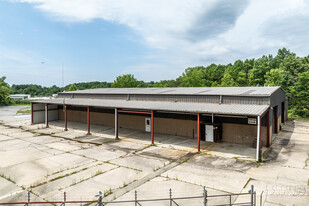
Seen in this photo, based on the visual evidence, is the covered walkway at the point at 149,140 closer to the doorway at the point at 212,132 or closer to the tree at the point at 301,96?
the doorway at the point at 212,132

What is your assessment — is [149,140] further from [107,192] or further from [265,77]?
[265,77]

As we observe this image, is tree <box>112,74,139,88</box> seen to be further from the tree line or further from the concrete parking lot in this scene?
the concrete parking lot

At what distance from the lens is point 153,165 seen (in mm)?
13414

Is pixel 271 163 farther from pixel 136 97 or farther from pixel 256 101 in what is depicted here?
pixel 136 97

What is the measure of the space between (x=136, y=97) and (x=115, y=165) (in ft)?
43.5

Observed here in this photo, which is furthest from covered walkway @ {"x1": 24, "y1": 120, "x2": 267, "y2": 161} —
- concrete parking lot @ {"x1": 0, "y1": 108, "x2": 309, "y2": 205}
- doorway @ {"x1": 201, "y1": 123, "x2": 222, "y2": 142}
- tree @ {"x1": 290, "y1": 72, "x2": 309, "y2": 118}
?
tree @ {"x1": 290, "y1": 72, "x2": 309, "y2": 118}

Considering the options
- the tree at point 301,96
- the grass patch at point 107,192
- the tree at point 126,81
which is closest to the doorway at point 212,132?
the grass patch at point 107,192

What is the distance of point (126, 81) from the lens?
8694 centimetres

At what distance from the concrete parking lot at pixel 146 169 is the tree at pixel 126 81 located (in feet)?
219

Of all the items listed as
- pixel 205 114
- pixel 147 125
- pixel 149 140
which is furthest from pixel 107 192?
pixel 147 125

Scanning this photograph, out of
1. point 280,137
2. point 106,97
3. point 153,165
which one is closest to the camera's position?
point 153,165

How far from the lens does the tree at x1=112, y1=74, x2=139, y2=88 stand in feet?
283

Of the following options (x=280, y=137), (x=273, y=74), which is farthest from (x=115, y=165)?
(x=273, y=74)

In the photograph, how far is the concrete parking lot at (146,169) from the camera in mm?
9773
